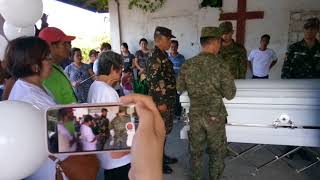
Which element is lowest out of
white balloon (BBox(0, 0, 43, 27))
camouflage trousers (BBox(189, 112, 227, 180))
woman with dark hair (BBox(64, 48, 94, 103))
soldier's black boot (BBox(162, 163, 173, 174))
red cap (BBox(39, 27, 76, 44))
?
soldier's black boot (BBox(162, 163, 173, 174))

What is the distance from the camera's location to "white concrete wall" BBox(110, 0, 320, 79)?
5918mm

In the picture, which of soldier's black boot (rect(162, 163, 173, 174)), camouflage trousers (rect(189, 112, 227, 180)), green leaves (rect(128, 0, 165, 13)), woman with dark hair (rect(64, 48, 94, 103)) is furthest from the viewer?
green leaves (rect(128, 0, 165, 13))

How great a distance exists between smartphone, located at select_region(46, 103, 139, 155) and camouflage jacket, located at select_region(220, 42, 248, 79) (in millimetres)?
3335

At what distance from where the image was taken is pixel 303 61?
391 cm

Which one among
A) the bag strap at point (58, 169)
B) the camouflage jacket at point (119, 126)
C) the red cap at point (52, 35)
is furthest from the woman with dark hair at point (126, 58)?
the camouflage jacket at point (119, 126)

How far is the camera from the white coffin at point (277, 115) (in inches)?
106

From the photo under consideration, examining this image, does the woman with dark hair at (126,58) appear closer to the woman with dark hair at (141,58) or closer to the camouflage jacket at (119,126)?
the woman with dark hair at (141,58)

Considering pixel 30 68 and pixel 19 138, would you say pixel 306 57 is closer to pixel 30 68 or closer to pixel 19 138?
pixel 30 68

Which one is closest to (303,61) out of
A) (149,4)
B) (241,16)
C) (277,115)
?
(277,115)

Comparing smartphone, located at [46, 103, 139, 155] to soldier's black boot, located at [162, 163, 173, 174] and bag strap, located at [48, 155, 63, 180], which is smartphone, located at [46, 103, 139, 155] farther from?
soldier's black boot, located at [162, 163, 173, 174]

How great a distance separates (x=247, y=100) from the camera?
2861 millimetres

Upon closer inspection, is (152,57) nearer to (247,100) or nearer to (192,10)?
(247,100)

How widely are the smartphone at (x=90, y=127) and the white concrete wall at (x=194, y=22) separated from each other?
226 inches

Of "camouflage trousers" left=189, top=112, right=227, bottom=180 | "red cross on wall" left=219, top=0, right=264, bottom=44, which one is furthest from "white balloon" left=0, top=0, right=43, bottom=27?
"red cross on wall" left=219, top=0, right=264, bottom=44
